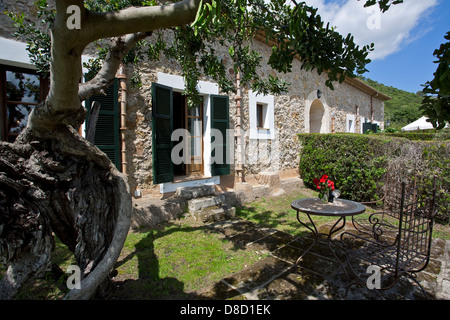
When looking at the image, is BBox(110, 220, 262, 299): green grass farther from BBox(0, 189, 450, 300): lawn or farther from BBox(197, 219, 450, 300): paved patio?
BBox(197, 219, 450, 300): paved patio

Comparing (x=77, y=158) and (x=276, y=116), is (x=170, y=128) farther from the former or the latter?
(x=276, y=116)

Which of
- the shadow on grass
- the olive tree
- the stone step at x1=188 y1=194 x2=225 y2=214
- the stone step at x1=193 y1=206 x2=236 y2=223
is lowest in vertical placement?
the shadow on grass

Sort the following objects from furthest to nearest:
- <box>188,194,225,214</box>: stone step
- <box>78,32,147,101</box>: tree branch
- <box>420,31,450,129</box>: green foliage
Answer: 1. <box>188,194,225,214</box>: stone step
2. <box>78,32,147,101</box>: tree branch
3. <box>420,31,450,129</box>: green foliage

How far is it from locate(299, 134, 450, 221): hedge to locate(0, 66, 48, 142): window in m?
6.95

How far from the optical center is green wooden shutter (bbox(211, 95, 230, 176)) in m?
6.11

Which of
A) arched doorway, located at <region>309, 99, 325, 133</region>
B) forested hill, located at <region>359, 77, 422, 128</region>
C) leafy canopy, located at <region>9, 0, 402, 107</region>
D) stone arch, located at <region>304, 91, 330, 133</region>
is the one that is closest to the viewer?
leafy canopy, located at <region>9, 0, 402, 107</region>

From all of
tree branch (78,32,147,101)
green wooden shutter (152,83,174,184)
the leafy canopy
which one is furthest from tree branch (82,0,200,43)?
green wooden shutter (152,83,174,184)

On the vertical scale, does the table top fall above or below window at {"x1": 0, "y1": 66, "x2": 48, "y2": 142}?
below

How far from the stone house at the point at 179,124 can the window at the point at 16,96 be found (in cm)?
1

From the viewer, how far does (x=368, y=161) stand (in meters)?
6.13

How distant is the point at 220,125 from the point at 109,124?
267 centimetres

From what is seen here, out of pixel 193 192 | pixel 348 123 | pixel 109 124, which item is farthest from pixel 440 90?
pixel 348 123

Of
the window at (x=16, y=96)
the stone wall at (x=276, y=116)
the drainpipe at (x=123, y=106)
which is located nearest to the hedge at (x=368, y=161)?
the stone wall at (x=276, y=116)

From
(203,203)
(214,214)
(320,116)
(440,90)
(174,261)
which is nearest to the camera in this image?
(440,90)
